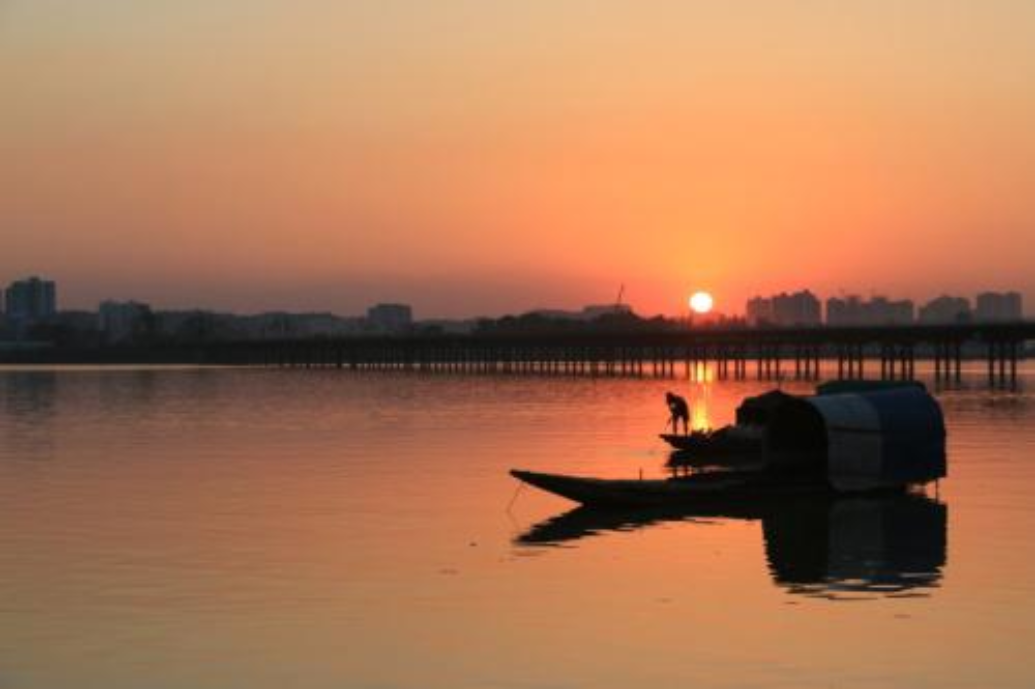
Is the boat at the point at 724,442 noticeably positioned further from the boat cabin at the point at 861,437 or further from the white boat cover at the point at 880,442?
the white boat cover at the point at 880,442

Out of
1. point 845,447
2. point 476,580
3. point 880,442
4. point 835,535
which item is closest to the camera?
point 476,580

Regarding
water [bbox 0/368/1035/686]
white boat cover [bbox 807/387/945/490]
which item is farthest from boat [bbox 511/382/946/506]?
water [bbox 0/368/1035/686]

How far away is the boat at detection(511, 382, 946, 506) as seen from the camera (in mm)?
48219

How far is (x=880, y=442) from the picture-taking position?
158 feet

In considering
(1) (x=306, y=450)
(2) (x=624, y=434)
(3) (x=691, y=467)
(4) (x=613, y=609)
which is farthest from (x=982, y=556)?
(2) (x=624, y=434)

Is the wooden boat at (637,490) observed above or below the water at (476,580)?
above

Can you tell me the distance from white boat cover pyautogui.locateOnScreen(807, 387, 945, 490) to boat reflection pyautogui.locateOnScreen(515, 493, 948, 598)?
2.37ft

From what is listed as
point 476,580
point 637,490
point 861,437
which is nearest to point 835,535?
point 637,490

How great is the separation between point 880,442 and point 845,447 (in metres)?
1.07

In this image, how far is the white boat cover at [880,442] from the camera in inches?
1905

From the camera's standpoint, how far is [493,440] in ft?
244

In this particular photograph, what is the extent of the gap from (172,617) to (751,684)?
10787 mm

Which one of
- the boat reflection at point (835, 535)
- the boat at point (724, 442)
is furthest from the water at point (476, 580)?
the boat at point (724, 442)

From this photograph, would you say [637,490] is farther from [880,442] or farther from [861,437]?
[880,442]
